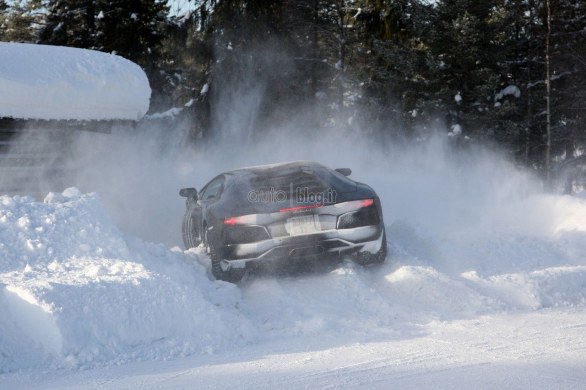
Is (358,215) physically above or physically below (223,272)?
above

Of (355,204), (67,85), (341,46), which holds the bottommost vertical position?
(355,204)

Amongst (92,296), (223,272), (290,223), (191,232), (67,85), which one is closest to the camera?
(92,296)

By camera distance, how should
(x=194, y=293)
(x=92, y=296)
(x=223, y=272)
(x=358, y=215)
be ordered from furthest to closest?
(x=358, y=215)
(x=223, y=272)
(x=194, y=293)
(x=92, y=296)

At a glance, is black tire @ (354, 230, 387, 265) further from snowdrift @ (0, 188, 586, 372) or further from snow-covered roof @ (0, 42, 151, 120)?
snow-covered roof @ (0, 42, 151, 120)

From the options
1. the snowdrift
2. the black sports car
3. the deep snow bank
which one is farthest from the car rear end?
the deep snow bank

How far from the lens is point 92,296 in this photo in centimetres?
581

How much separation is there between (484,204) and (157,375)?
10352 millimetres

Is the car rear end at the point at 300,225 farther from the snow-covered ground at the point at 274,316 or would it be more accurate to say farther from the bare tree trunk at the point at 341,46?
the bare tree trunk at the point at 341,46

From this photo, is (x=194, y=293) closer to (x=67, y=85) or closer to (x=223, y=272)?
(x=223, y=272)

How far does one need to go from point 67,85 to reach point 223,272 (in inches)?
228

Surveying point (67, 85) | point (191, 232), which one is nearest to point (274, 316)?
point (191, 232)

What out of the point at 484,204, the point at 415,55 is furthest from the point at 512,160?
the point at 484,204

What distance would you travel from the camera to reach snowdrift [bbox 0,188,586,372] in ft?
17.9

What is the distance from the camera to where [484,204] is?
1391cm
